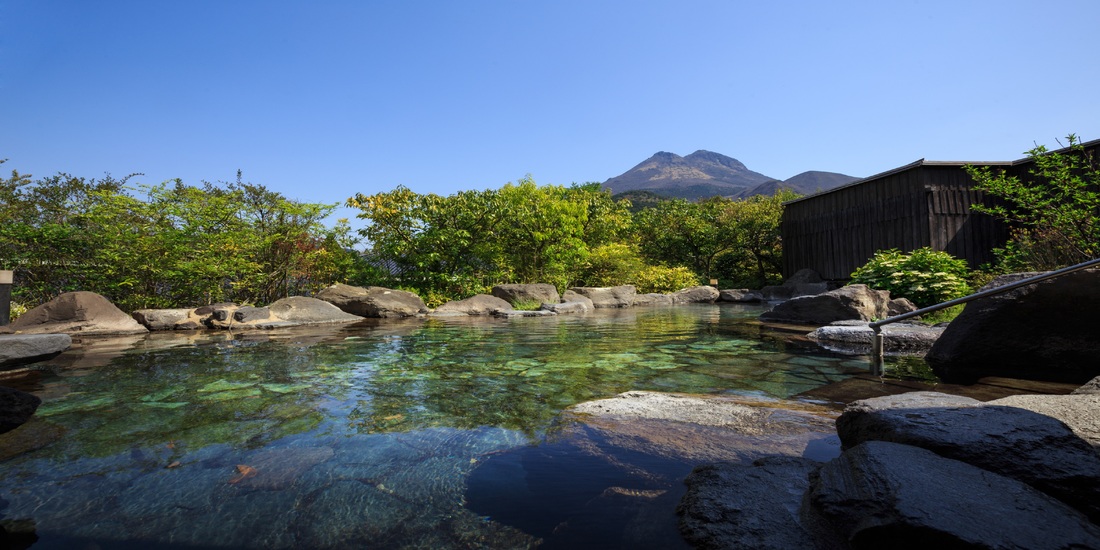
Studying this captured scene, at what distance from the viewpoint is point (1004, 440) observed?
1845mm

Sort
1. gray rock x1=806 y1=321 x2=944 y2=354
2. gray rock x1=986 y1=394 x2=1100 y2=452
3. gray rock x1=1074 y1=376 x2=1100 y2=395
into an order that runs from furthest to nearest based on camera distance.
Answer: gray rock x1=806 y1=321 x2=944 y2=354
gray rock x1=1074 y1=376 x2=1100 y2=395
gray rock x1=986 y1=394 x2=1100 y2=452

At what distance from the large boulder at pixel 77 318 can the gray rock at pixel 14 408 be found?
6.36m

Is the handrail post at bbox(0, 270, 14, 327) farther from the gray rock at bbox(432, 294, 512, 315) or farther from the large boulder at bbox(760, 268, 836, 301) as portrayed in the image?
the large boulder at bbox(760, 268, 836, 301)

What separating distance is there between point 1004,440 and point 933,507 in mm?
818

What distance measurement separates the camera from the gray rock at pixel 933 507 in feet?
4.19

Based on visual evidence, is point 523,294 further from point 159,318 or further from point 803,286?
point 803,286

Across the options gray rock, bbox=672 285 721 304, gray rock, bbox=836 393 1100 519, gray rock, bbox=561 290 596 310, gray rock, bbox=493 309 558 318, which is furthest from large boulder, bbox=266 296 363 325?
gray rock, bbox=672 285 721 304

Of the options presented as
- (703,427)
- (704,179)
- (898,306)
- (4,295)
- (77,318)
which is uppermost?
(704,179)

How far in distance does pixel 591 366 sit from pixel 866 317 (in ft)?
18.5

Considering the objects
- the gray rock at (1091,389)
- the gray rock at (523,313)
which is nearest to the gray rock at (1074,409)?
the gray rock at (1091,389)

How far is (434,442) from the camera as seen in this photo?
2.86 meters

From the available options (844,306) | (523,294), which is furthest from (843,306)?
(523,294)

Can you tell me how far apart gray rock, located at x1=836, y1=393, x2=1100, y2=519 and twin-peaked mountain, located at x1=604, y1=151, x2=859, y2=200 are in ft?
401

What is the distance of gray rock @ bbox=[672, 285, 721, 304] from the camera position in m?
20.4
